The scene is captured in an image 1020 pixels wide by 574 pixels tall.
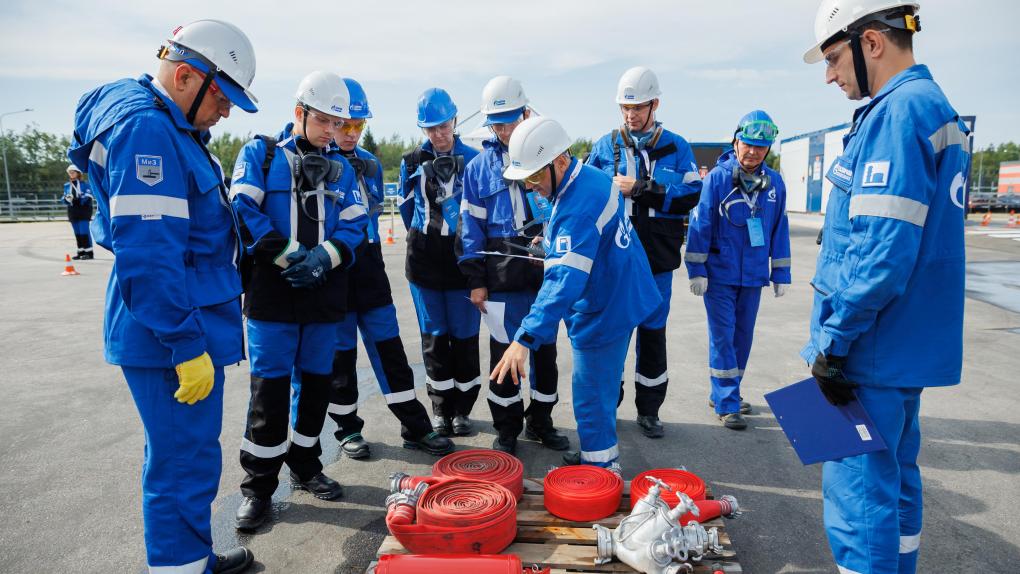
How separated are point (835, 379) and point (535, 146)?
1.71 meters

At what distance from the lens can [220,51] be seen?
2463 millimetres

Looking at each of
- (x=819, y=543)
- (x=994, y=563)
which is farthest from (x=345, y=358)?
(x=994, y=563)

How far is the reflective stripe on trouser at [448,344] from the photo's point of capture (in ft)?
14.4

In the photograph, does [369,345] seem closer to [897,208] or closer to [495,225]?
[495,225]

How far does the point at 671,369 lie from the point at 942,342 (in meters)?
3.94

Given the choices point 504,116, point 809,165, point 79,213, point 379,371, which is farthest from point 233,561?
point 809,165

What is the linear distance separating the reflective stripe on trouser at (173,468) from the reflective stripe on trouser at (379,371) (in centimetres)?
153

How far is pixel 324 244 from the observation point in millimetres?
3264

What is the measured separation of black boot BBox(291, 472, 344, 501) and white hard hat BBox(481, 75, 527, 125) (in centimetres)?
257

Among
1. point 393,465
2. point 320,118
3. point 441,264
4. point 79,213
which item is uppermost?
point 320,118

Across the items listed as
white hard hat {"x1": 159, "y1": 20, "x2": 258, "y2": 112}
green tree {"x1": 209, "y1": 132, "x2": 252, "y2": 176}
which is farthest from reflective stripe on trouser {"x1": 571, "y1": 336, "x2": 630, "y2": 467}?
green tree {"x1": 209, "y1": 132, "x2": 252, "y2": 176}

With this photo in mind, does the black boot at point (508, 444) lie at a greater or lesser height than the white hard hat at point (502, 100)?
lesser

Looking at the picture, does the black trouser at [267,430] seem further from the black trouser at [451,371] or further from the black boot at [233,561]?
the black trouser at [451,371]

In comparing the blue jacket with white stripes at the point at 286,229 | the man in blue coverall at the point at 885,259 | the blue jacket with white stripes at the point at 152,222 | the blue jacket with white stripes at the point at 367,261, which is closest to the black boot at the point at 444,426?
the blue jacket with white stripes at the point at 367,261
